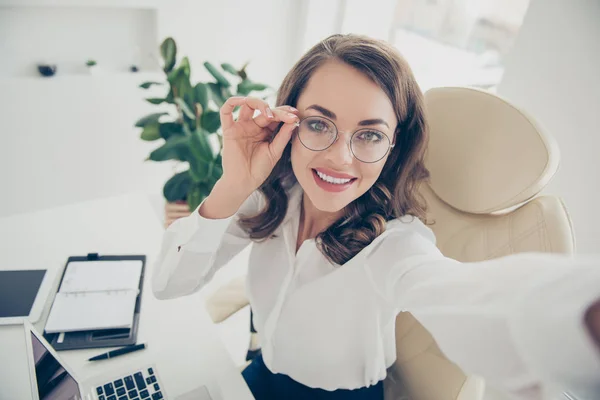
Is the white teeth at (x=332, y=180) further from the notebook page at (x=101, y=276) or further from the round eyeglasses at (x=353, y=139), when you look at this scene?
the notebook page at (x=101, y=276)

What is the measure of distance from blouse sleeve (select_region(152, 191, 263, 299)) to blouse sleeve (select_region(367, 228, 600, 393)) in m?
0.56

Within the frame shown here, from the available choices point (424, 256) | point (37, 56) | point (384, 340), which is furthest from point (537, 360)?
point (37, 56)

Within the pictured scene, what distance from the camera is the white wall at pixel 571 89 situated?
1.07 m

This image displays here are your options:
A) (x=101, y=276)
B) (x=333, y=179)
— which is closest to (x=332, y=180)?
(x=333, y=179)

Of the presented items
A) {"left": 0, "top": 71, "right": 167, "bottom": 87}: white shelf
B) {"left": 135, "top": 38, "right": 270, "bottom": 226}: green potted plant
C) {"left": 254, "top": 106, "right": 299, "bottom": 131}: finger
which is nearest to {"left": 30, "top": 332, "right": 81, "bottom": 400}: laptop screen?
{"left": 254, "top": 106, "right": 299, "bottom": 131}: finger

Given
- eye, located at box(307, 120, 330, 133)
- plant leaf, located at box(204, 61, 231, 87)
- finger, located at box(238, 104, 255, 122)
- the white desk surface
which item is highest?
eye, located at box(307, 120, 330, 133)

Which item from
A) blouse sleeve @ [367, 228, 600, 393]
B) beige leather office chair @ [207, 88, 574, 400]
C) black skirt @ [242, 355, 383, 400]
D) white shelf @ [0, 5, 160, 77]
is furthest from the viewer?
white shelf @ [0, 5, 160, 77]

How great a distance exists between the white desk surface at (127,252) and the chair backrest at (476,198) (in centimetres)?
45

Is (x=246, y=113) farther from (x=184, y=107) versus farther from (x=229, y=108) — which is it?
(x=184, y=107)

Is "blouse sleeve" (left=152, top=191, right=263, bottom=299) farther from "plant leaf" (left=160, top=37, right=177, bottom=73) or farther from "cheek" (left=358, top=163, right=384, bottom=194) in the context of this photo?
"plant leaf" (left=160, top=37, right=177, bottom=73)

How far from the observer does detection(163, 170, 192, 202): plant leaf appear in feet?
5.87

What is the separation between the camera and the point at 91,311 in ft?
3.12

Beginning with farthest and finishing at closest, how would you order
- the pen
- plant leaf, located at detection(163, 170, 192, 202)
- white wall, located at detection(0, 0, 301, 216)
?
white wall, located at detection(0, 0, 301, 216) < plant leaf, located at detection(163, 170, 192, 202) < the pen

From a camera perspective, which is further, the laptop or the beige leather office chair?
the beige leather office chair
